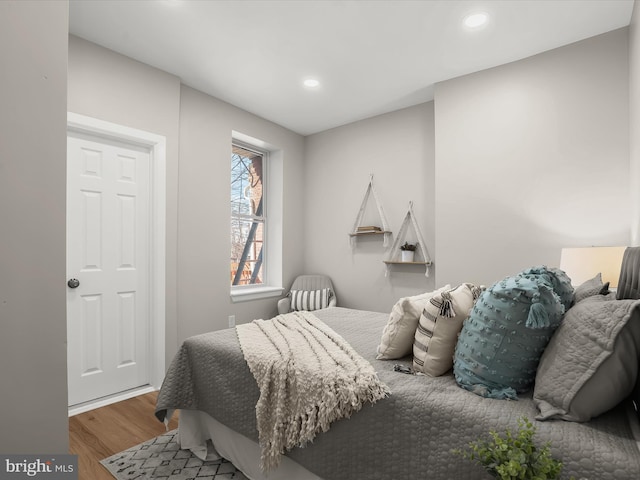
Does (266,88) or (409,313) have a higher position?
(266,88)

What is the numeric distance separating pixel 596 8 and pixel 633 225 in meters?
1.41

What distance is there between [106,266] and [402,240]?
9.12ft

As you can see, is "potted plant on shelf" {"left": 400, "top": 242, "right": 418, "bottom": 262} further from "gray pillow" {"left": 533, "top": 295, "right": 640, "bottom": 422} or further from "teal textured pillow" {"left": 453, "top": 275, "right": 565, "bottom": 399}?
"gray pillow" {"left": 533, "top": 295, "right": 640, "bottom": 422}

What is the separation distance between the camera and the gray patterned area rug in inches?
72.0

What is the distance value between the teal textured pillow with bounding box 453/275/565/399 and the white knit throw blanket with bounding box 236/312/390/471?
36 cm

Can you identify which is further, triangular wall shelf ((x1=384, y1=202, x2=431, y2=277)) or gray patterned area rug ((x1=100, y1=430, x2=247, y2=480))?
triangular wall shelf ((x1=384, y1=202, x2=431, y2=277))

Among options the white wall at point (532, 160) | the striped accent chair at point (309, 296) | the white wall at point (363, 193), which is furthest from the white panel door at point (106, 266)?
the white wall at point (532, 160)

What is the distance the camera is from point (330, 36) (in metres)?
2.56

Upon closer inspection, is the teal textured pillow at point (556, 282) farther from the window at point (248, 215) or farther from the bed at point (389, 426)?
the window at point (248, 215)

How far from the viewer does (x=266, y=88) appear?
3.35 metres

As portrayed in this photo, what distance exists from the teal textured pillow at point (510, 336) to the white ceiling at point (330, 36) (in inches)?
76.5

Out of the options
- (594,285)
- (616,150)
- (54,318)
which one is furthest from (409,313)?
(616,150)

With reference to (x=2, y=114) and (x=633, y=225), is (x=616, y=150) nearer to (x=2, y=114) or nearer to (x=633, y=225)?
(x=633, y=225)

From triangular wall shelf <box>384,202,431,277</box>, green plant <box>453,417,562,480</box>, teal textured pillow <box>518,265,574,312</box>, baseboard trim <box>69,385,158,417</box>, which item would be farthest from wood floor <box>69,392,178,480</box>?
triangular wall shelf <box>384,202,431,277</box>
